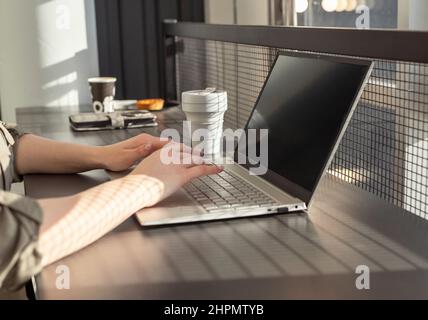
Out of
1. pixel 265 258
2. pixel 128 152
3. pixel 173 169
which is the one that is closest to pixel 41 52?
pixel 128 152

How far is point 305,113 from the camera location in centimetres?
125

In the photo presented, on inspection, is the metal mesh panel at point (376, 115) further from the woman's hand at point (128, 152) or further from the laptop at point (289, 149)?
the woman's hand at point (128, 152)

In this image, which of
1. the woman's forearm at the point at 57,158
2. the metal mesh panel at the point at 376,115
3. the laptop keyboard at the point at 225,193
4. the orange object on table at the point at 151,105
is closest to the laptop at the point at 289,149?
the laptop keyboard at the point at 225,193

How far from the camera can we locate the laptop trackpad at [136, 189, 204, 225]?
42.9 inches

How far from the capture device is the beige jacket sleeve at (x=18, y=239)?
0.86m

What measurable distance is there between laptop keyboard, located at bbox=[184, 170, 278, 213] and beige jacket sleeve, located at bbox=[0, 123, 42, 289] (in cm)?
32

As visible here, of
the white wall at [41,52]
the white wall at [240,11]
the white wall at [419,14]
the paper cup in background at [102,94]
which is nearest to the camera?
the white wall at [419,14]

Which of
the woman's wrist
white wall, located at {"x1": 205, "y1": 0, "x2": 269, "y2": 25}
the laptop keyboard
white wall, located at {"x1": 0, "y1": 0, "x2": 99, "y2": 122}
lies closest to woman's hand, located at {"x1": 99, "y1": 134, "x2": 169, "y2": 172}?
the woman's wrist

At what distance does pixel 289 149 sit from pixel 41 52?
1.48 meters

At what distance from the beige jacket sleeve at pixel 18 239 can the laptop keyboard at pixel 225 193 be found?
323mm

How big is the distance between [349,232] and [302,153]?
0.69 feet

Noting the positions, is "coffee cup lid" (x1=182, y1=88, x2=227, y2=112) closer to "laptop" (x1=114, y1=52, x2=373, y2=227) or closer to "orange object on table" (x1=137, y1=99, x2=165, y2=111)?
"laptop" (x1=114, y1=52, x2=373, y2=227)
